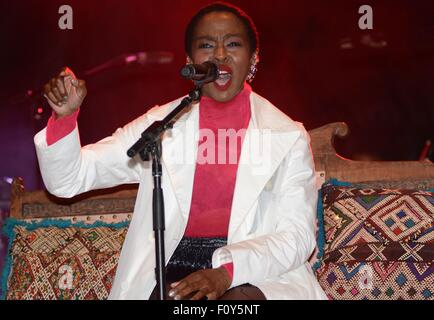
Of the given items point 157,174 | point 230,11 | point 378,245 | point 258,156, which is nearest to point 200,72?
point 157,174

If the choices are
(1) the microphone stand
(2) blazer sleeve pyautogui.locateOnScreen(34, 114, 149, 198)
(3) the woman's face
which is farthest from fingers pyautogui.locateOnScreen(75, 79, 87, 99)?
(3) the woman's face

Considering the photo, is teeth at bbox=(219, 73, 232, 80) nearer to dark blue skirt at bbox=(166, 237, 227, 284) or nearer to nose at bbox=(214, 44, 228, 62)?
nose at bbox=(214, 44, 228, 62)

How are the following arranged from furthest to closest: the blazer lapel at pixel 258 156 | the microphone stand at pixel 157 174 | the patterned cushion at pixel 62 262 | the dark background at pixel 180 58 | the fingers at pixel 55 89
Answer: the dark background at pixel 180 58 → the patterned cushion at pixel 62 262 → the blazer lapel at pixel 258 156 → the fingers at pixel 55 89 → the microphone stand at pixel 157 174

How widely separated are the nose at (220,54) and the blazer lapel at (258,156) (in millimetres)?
225

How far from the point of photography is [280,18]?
5.24 metres

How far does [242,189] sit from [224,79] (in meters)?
0.41

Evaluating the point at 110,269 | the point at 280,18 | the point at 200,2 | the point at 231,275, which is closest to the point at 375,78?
the point at 280,18

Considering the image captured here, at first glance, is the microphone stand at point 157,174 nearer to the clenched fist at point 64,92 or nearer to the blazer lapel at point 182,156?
the clenched fist at point 64,92

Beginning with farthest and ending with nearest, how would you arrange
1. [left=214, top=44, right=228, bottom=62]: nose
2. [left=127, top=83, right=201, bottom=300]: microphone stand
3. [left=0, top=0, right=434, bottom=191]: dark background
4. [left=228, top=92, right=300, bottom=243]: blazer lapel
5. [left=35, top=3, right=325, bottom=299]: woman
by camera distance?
1. [left=0, top=0, right=434, bottom=191]: dark background
2. [left=214, top=44, right=228, bottom=62]: nose
3. [left=228, top=92, right=300, bottom=243]: blazer lapel
4. [left=35, top=3, right=325, bottom=299]: woman
5. [left=127, top=83, right=201, bottom=300]: microphone stand

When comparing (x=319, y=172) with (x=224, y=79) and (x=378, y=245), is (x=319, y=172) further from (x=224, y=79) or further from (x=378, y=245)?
(x=224, y=79)

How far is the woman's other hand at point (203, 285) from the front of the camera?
224 cm

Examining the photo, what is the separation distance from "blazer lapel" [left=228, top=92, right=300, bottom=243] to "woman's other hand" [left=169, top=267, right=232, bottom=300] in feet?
0.88

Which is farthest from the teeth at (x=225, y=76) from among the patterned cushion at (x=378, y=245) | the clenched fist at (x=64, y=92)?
the patterned cushion at (x=378, y=245)

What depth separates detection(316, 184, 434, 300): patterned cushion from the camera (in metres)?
2.95
